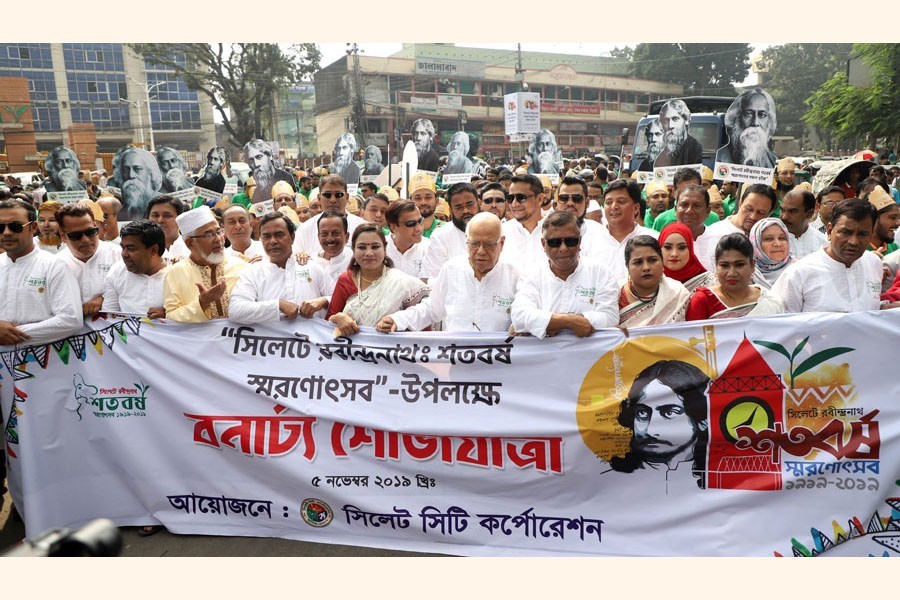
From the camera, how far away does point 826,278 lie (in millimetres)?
3750

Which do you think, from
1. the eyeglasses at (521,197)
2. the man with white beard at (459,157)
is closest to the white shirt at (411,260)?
the eyeglasses at (521,197)

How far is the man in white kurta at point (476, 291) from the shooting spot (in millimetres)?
3998

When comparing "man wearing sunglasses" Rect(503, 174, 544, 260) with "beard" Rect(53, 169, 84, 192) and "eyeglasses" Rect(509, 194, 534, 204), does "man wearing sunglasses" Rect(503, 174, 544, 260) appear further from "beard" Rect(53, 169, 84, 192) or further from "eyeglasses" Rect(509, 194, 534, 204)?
"beard" Rect(53, 169, 84, 192)

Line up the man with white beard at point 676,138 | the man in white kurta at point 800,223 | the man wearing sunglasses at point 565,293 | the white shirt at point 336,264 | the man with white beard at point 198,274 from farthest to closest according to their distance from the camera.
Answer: the man with white beard at point 676,138
the man in white kurta at point 800,223
the white shirt at point 336,264
the man with white beard at point 198,274
the man wearing sunglasses at point 565,293

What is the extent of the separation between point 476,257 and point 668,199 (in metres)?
4.13

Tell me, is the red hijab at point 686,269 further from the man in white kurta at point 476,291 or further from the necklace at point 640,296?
the man in white kurta at point 476,291

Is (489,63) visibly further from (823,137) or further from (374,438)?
(374,438)

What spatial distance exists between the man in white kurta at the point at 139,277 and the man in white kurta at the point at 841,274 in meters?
3.62

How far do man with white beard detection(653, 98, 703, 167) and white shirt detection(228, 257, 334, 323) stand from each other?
446 cm

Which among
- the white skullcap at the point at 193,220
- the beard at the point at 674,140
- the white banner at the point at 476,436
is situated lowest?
the white banner at the point at 476,436

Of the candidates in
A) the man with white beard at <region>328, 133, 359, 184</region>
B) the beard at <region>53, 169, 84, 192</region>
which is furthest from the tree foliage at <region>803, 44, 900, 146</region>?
the beard at <region>53, 169, 84, 192</region>

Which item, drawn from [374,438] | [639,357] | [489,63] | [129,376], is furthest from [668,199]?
[489,63]

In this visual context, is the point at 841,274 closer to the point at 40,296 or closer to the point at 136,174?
the point at 40,296

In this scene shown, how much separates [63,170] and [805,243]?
311 inches
